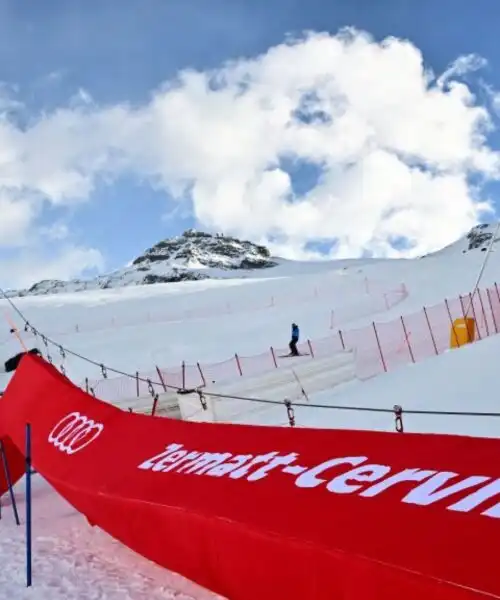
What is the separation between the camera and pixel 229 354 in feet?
91.8

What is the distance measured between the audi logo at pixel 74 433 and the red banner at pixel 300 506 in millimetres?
168

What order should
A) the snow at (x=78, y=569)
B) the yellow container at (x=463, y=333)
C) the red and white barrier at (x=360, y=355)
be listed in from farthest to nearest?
the yellow container at (x=463, y=333) → the red and white barrier at (x=360, y=355) → the snow at (x=78, y=569)

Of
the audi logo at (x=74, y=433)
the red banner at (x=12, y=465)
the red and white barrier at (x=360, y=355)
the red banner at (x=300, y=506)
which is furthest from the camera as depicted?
the red and white barrier at (x=360, y=355)

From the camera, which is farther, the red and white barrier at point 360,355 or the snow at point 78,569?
the red and white barrier at point 360,355

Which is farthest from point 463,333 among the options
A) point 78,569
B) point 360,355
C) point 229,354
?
point 78,569

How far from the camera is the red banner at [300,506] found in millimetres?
2641

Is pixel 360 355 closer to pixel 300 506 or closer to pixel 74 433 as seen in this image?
pixel 74 433

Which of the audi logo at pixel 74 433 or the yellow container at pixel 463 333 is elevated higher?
the audi logo at pixel 74 433

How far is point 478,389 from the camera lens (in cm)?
1189

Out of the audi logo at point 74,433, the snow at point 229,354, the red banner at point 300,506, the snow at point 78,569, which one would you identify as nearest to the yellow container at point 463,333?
the snow at point 229,354

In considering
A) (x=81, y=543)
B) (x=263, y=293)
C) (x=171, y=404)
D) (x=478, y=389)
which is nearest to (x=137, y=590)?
(x=81, y=543)

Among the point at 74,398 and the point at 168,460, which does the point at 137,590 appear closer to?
the point at 168,460

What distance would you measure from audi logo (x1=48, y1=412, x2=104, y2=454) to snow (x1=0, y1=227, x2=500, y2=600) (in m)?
1.25

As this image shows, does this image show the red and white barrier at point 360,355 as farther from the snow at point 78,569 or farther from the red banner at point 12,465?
the snow at point 78,569
